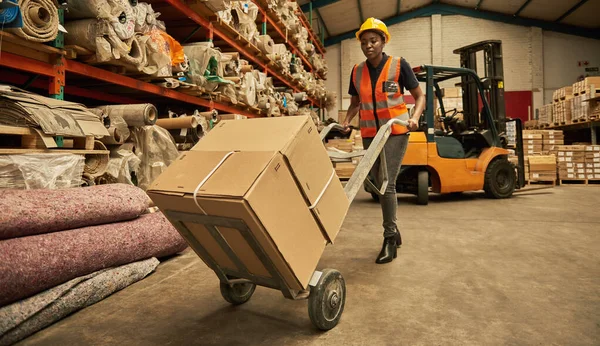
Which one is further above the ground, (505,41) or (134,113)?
(505,41)

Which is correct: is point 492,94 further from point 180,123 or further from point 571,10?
point 571,10

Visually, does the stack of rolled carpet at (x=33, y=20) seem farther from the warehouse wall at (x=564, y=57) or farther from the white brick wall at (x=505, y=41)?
the warehouse wall at (x=564, y=57)

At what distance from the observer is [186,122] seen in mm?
4254

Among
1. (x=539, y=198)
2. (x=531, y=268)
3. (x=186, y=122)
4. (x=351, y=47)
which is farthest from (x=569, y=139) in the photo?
(x=186, y=122)

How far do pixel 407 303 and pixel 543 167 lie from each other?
882cm

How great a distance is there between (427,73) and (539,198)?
322 cm

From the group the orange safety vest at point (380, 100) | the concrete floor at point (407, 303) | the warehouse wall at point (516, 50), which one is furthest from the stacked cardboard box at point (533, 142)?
the orange safety vest at point (380, 100)

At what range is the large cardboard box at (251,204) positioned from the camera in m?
1.54

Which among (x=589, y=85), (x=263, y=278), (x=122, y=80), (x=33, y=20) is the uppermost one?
(x=589, y=85)

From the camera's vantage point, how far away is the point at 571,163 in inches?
374

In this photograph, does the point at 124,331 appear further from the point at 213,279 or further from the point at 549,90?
the point at 549,90

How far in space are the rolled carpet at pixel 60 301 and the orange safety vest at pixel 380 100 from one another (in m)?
2.16

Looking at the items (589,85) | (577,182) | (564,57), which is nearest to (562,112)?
(589,85)

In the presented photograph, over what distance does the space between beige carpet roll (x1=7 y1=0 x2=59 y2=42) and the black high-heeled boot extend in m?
2.88
